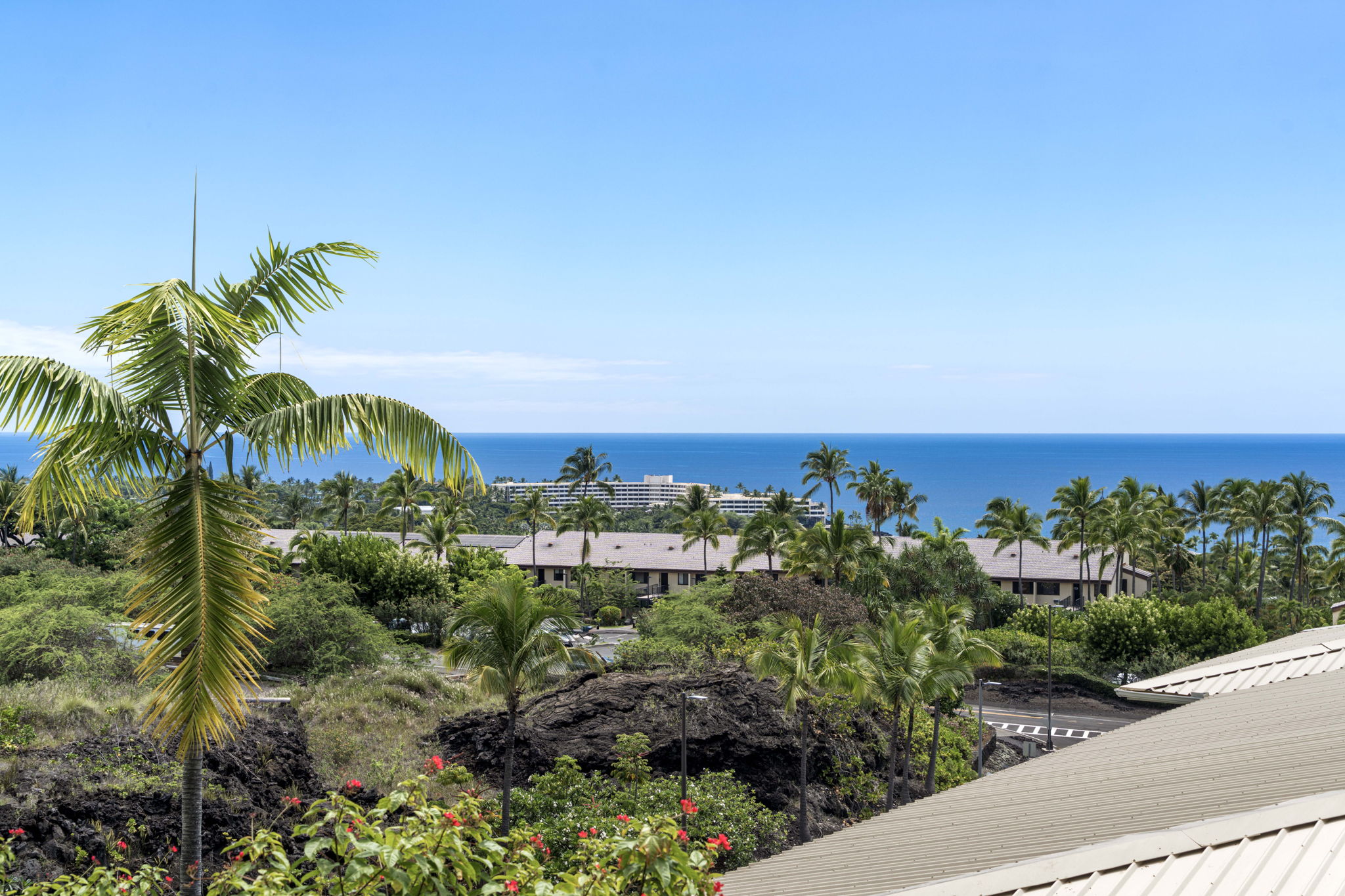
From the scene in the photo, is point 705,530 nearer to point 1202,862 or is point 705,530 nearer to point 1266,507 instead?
point 1266,507

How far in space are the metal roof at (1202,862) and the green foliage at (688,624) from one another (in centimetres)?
3810

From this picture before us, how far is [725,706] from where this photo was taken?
3409 centimetres

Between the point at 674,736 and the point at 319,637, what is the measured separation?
1822cm

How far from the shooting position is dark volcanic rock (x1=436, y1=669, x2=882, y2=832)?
3167 centimetres

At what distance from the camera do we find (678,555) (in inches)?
3024

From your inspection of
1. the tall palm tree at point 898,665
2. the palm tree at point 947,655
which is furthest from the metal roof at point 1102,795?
the palm tree at point 947,655

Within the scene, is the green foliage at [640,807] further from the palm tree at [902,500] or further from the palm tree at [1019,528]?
the palm tree at [902,500]

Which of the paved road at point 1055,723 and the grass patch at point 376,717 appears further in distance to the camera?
the paved road at point 1055,723

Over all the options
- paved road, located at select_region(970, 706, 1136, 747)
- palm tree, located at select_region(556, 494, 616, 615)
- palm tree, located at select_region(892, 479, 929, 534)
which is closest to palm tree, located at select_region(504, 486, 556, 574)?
palm tree, located at select_region(556, 494, 616, 615)

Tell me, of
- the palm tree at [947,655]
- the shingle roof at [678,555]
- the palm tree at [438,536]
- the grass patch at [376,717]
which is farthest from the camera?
the shingle roof at [678,555]

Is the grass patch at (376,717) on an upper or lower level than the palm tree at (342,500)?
lower

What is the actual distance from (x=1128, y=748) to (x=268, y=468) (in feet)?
35.0

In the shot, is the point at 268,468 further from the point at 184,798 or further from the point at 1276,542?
the point at 1276,542

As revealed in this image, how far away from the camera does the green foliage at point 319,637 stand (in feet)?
127
